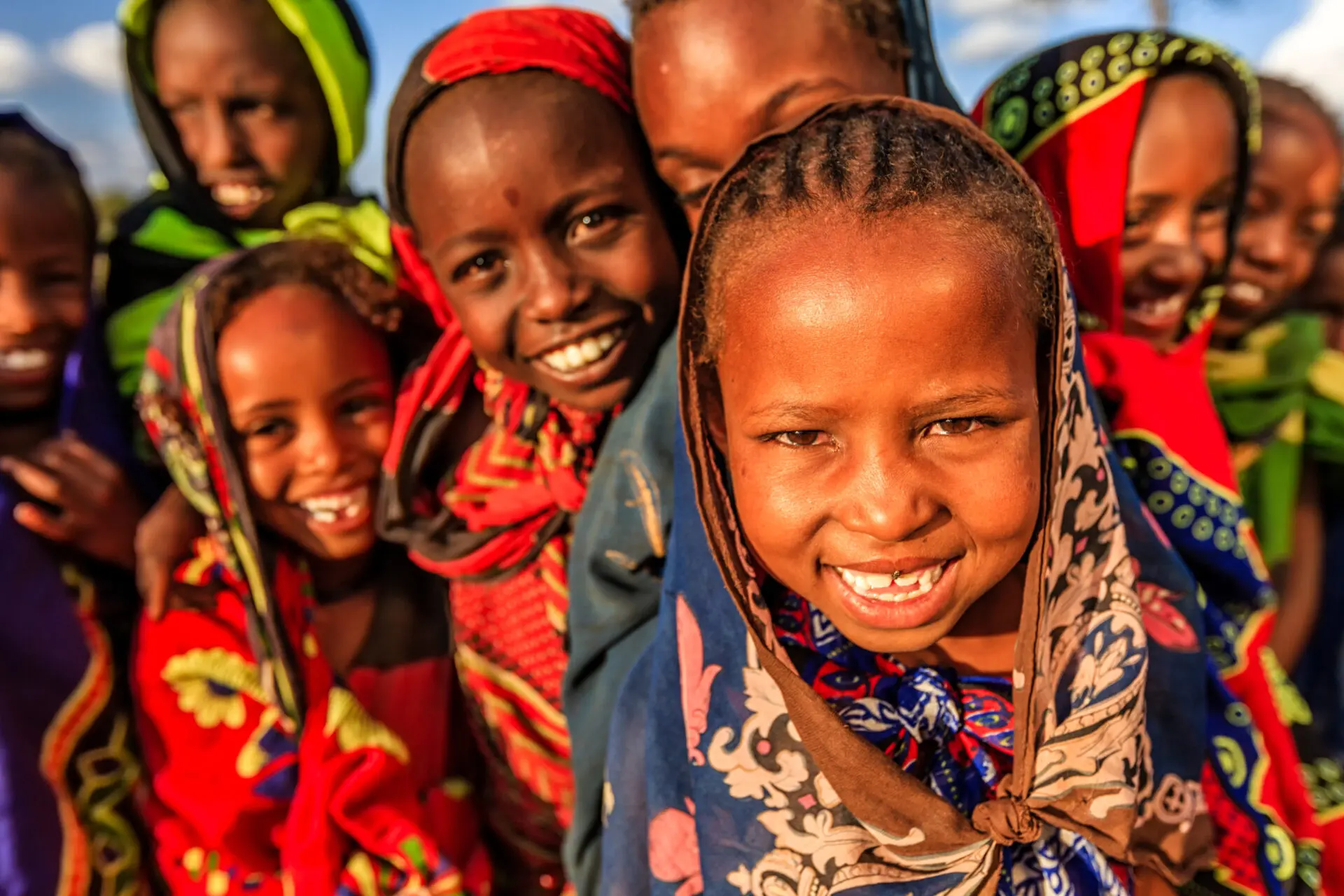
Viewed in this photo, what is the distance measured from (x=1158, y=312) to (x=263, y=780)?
1.98 meters

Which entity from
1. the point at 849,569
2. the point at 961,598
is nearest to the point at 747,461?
the point at 849,569

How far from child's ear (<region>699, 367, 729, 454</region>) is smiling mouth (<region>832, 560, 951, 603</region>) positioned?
0.87ft

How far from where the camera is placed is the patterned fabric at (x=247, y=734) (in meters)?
1.71

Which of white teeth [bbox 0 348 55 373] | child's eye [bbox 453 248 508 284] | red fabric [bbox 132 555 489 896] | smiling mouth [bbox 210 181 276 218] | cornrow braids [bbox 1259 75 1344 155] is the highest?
smiling mouth [bbox 210 181 276 218]

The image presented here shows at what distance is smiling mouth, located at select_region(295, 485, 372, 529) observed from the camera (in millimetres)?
1746

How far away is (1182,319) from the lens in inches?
68.3

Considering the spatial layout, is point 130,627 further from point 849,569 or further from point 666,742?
point 849,569

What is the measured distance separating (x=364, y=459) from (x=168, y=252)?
105cm

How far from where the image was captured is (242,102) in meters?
2.24

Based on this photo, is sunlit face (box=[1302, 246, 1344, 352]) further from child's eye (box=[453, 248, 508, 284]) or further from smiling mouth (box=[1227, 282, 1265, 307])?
child's eye (box=[453, 248, 508, 284])

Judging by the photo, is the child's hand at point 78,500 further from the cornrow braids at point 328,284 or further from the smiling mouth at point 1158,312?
the smiling mouth at point 1158,312

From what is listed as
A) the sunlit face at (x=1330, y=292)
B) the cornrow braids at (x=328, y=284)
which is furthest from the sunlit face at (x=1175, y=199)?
the cornrow braids at (x=328, y=284)

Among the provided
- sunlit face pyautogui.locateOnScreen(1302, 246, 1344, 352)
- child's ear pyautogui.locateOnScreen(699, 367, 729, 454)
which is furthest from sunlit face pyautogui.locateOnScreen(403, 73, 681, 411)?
sunlit face pyautogui.locateOnScreen(1302, 246, 1344, 352)

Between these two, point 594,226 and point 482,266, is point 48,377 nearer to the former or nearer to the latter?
point 482,266
